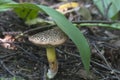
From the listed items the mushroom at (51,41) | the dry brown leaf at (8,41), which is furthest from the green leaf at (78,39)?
the dry brown leaf at (8,41)

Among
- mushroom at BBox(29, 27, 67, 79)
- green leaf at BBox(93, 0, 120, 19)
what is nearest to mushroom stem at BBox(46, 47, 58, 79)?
mushroom at BBox(29, 27, 67, 79)

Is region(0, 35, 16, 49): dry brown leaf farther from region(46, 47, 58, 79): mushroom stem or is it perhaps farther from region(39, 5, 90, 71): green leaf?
region(39, 5, 90, 71): green leaf

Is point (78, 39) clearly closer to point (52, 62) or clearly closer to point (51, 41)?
point (51, 41)

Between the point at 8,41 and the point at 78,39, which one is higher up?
the point at 78,39

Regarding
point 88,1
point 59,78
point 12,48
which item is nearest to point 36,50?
point 12,48

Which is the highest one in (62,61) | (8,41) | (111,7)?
(111,7)

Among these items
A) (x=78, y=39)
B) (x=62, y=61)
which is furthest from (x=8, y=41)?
(x=78, y=39)
